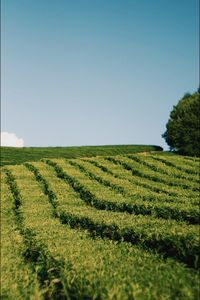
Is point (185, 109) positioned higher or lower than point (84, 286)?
higher

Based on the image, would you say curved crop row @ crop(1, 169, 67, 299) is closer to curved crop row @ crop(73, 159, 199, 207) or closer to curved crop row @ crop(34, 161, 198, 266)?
curved crop row @ crop(34, 161, 198, 266)

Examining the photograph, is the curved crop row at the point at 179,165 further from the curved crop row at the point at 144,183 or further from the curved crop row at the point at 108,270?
the curved crop row at the point at 108,270

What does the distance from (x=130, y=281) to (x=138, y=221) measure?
19.1 feet

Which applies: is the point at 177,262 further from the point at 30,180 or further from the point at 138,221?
the point at 30,180

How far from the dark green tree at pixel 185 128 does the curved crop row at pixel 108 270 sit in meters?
54.6

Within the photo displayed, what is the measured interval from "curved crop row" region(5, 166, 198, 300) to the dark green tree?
179 feet

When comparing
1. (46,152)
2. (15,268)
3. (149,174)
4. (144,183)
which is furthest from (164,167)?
(46,152)

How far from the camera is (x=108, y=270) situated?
8992mm

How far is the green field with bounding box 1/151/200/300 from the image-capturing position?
8148 mm

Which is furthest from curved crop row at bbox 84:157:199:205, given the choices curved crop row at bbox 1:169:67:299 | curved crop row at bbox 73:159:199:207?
curved crop row at bbox 1:169:67:299

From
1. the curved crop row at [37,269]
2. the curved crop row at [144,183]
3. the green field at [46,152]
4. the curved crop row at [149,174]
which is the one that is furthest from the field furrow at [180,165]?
the green field at [46,152]

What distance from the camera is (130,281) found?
26.2 ft

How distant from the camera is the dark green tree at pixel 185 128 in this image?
66312mm

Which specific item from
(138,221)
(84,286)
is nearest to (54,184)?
(138,221)
